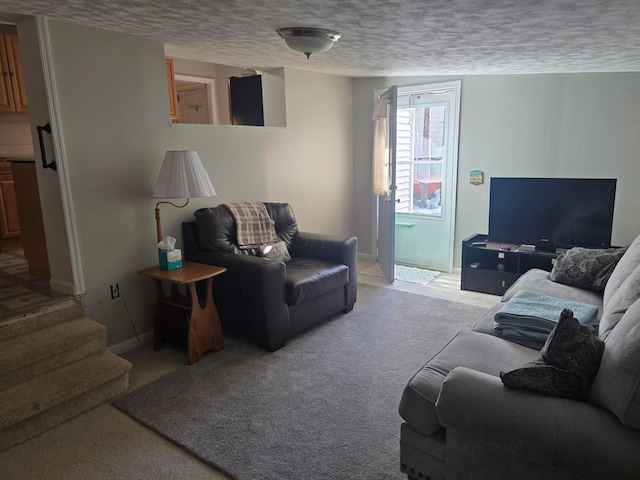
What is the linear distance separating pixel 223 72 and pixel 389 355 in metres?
3.90

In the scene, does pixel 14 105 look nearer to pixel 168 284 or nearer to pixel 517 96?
pixel 168 284

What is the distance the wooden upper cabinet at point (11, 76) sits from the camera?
3584 millimetres

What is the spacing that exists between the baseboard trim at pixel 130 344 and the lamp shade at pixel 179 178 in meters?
1.06

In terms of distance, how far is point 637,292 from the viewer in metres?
1.84

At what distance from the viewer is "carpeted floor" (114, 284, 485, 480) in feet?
6.64

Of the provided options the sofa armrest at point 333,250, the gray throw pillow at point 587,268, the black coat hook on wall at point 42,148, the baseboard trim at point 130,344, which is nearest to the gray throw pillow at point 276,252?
the sofa armrest at point 333,250

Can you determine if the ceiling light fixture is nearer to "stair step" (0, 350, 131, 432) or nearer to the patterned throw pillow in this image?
the patterned throw pillow

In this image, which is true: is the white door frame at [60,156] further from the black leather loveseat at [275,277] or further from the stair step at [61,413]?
the black leather loveseat at [275,277]

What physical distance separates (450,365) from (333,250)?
1911mm

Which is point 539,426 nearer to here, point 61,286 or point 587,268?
point 587,268

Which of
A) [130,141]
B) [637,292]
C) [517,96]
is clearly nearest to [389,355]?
[637,292]

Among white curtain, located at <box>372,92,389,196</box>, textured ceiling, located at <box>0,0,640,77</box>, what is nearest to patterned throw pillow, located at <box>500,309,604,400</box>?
textured ceiling, located at <box>0,0,640,77</box>

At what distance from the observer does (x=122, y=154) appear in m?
3.01

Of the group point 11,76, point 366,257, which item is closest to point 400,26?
point 11,76
